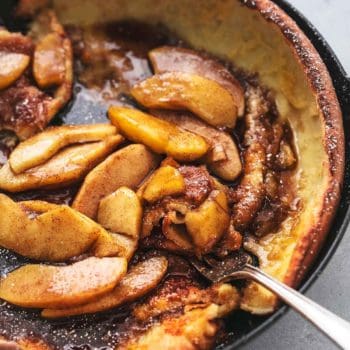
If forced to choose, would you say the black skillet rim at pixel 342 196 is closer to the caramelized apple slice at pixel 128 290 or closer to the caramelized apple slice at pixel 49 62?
the caramelized apple slice at pixel 128 290

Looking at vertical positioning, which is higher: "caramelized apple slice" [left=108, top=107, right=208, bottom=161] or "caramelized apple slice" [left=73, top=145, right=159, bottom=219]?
"caramelized apple slice" [left=108, top=107, right=208, bottom=161]

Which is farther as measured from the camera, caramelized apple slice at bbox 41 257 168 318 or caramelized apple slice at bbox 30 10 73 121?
caramelized apple slice at bbox 30 10 73 121

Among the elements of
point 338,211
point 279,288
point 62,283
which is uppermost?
point 338,211

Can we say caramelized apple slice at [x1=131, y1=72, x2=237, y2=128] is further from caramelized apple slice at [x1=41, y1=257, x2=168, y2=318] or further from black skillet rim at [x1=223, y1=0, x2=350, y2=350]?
caramelized apple slice at [x1=41, y1=257, x2=168, y2=318]

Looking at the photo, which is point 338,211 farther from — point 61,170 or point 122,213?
point 61,170

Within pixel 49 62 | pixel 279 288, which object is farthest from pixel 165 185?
pixel 49 62

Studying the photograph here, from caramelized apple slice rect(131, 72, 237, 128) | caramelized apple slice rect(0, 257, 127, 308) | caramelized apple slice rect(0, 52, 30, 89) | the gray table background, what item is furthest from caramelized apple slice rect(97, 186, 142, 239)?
caramelized apple slice rect(0, 52, 30, 89)
